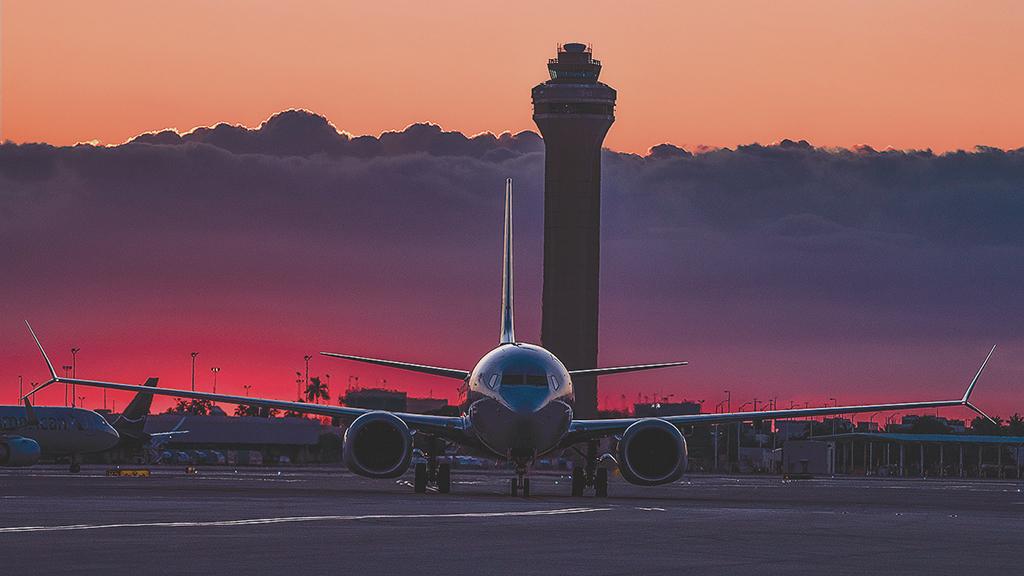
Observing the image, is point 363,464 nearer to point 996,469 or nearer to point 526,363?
point 526,363

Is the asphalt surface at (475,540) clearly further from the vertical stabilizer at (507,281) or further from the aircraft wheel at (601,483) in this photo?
the vertical stabilizer at (507,281)

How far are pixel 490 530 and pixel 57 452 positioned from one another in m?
70.7

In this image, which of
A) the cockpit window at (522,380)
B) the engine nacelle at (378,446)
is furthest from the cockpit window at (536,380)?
the engine nacelle at (378,446)

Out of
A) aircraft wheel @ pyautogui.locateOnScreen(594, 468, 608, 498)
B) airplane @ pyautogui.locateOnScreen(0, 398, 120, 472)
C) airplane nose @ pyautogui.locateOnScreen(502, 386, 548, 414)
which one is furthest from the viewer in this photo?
airplane @ pyautogui.locateOnScreen(0, 398, 120, 472)

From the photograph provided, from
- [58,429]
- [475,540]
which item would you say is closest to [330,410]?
[475,540]

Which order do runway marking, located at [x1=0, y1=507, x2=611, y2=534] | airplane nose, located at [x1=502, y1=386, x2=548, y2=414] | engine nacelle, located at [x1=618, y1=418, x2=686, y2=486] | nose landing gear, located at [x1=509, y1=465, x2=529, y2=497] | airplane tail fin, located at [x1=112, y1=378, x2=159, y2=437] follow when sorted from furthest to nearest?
airplane tail fin, located at [x1=112, y1=378, x2=159, y2=437]
engine nacelle, located at [x1=618, y1=418, x2=686, y2=486]
nose landing gear, located at [x1=509, y1=465, x2=529, y2=497]
airplane nose, located at [x1=502, y1=386, x2=548, y2=414]
runway marking, located at [x1=0, y1=507, x2=611, y2=534]

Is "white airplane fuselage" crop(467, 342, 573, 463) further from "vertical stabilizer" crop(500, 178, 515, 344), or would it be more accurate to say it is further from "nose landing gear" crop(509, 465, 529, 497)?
"vertical stabilizer" crop(500, 178, 515, 344)

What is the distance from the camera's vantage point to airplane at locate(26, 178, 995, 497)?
41.4 m

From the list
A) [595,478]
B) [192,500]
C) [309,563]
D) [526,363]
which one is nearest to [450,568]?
[309,563]

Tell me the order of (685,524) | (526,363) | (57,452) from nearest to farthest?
(685,524), (526,363), (57,452)

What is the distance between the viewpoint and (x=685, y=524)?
2498 centimetres

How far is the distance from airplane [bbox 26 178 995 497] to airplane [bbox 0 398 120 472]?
125ft

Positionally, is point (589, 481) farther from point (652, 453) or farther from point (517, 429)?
point (517, 429)

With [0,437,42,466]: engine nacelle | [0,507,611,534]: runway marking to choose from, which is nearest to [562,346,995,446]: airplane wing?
[0,507,611,534]: runway marking
